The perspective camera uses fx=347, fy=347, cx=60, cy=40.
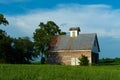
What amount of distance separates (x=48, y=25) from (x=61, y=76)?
57.4 metres

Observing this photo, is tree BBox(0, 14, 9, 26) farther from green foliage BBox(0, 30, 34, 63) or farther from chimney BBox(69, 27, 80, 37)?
chimney BBox(69, 27, 80, 37)

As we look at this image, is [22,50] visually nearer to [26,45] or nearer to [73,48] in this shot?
[26,45]

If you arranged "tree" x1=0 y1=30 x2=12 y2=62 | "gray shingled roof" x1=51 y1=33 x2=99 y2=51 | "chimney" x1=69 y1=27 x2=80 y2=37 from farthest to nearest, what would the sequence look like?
"chimney" x1=69 y1=27 x2=80 y2=37
"gray shingled roof" x1=51 y1=33 x2=99 y2=51
"tree" x1=0 y1=30 x2=12 y2=62

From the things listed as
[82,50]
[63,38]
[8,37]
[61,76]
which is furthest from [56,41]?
[61,76]

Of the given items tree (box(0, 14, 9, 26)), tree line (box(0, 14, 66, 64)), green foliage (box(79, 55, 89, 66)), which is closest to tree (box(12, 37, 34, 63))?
tree line (box(0, 14, 66, 64))

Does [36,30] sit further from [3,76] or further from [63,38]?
[3,76]

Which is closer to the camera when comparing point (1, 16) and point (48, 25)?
point (1, 16)

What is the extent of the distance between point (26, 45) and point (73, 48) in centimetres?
1012

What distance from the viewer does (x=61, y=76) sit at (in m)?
20.5

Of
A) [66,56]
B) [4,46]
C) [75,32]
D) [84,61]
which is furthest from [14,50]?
[75,32]

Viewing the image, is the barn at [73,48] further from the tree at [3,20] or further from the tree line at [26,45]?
the tree at [3,20]

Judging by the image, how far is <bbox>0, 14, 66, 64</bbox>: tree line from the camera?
2340 inches

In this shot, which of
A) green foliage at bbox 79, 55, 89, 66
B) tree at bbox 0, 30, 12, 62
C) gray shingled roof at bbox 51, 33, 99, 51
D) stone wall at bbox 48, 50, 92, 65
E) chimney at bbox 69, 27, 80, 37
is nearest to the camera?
tree at bbox 0, 30, 12, 62

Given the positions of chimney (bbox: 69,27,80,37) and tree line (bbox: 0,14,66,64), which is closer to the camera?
tree line (bbox: 0,14,66,64)
